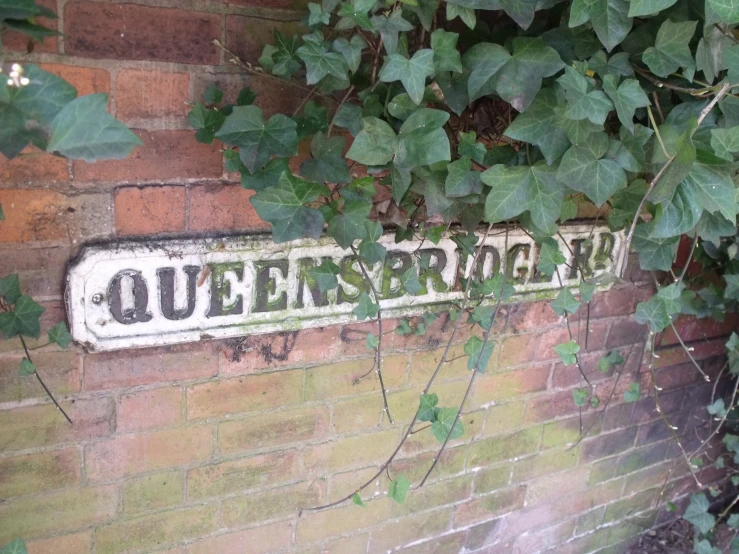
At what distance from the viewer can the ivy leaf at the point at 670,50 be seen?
1.02 meters

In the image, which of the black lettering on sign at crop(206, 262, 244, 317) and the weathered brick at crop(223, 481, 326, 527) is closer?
the black lettering on sign at crop(206, 262, 244, 317)

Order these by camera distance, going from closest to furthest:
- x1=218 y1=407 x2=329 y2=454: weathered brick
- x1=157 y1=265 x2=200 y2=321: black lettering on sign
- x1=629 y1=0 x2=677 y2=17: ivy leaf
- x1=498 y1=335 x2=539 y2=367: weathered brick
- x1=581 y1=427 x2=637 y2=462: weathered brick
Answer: x1=629 y1=0 x2=677 y2=17: ivy leaf < x1=157 y1=265 x2=200 y2=321: black lettering on sign < x1=218 y1=407 x2=329 y2=454: weathered brick < x1=498 y1=335 x2=539 y2=367: weathered brick < x1=581 y1=427 x2=637 y2=462: weathered brick

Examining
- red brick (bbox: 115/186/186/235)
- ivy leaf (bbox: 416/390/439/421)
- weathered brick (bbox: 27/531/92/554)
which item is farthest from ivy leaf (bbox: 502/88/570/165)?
weathered brick (bbox: 27/531/92/554)

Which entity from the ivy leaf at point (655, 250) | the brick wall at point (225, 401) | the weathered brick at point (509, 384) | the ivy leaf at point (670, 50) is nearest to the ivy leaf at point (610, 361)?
the brick wall at point (225, 401)

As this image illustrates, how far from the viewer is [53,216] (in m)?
1.06

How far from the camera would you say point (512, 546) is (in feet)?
6.60

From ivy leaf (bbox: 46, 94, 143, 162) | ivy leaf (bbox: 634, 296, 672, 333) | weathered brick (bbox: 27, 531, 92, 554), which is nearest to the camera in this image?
ivy leaf (bbox: 46, 94, 143, 162)

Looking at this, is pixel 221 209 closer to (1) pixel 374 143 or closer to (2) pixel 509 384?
(1) pixel 374 143

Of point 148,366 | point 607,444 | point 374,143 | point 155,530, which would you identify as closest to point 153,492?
point 155,530

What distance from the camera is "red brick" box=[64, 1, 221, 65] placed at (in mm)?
980

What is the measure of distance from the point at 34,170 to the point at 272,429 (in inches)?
29.8

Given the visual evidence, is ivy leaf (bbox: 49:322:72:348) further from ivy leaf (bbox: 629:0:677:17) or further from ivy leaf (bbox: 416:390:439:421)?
ivy leaf (bbox: 629:0:677:17)

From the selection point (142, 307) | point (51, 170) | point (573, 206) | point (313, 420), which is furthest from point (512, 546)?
point (51, 170)

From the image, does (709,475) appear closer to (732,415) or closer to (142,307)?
(732,415)
